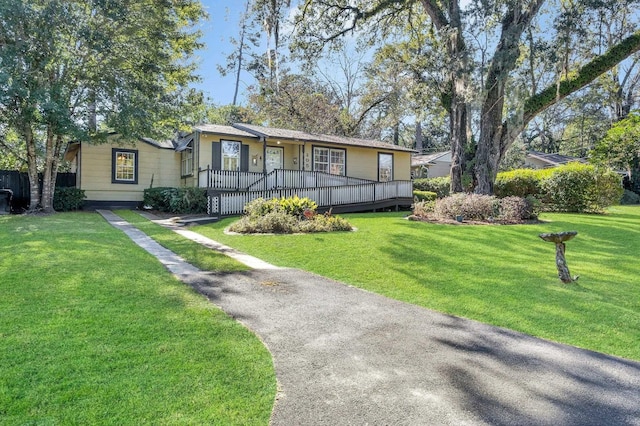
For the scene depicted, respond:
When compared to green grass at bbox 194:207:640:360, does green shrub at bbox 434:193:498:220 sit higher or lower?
higher

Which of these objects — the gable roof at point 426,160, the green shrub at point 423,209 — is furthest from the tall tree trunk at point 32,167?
the gable roof at point 426,160

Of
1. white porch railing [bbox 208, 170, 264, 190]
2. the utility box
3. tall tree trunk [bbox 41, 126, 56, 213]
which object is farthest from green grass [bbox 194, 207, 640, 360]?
the utility box

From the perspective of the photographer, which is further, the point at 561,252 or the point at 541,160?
the point at 541,160

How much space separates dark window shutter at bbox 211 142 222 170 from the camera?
18953 mm

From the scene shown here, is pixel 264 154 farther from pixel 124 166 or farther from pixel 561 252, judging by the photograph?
pixel 561 252

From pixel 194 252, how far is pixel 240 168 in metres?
11.4

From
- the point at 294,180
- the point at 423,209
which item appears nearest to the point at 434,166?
the point at 294,180

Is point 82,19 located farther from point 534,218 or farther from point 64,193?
point 534,218

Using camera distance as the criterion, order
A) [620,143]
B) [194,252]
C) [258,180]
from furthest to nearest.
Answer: [258,180], [620,143], [194,252]

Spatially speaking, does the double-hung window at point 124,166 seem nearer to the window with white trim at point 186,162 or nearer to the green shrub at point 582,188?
the window with white trim at point 186,162

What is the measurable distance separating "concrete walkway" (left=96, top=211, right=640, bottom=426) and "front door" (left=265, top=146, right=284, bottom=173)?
1584 cm

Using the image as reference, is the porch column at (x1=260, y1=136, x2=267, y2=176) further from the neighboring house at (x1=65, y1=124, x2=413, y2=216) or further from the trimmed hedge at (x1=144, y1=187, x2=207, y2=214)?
the trimmed hedge at (x1=144, y1=187, x2=207, y2=214)

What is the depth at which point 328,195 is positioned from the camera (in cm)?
1752

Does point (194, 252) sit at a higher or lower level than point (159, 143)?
lower
